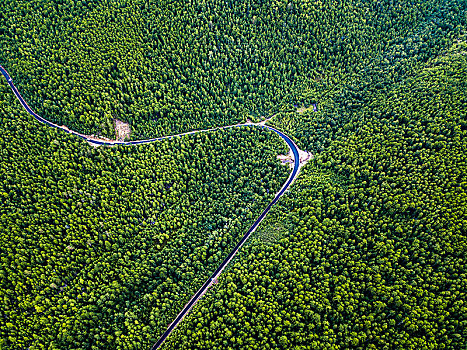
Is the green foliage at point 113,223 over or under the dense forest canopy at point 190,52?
under

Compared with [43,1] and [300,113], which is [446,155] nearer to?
[300,113]

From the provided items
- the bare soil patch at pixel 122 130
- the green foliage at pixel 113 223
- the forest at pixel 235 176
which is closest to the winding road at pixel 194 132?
the bare soil patch at pixel 122 130

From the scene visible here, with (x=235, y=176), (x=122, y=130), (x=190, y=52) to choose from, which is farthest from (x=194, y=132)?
(x=190, y=52)

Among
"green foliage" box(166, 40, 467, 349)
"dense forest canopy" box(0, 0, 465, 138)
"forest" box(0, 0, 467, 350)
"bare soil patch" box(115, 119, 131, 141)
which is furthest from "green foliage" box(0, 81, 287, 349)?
"green foliage" box(166, 40, 467, 349)

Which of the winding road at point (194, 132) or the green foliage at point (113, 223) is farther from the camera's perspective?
the winding road at point (194, 132)

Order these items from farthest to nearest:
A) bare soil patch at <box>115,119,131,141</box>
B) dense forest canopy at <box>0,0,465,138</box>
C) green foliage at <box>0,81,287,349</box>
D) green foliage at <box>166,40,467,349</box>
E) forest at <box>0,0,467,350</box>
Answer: dense forest canopy at <box>0,0,465,138</box>, bare soil patch at <box>115,119,131,141</box>, green foliage at <box>0,81,287,349</box>, forest at <box>0,0,467,350</box>, green foliage at <box>166,40,467,349</box>

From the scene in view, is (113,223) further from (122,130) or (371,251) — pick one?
(371,251)

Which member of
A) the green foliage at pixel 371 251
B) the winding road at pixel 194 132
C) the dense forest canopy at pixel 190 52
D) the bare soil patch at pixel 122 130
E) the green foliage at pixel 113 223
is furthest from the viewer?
the dense forest canopy at pixel 190 52

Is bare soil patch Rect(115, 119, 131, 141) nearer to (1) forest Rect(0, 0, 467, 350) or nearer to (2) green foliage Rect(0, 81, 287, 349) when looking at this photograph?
(1) forest Rect(0, 0, 467, 350)

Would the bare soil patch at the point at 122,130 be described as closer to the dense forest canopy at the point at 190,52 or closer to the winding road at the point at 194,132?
the winding road at the point at 194,132
